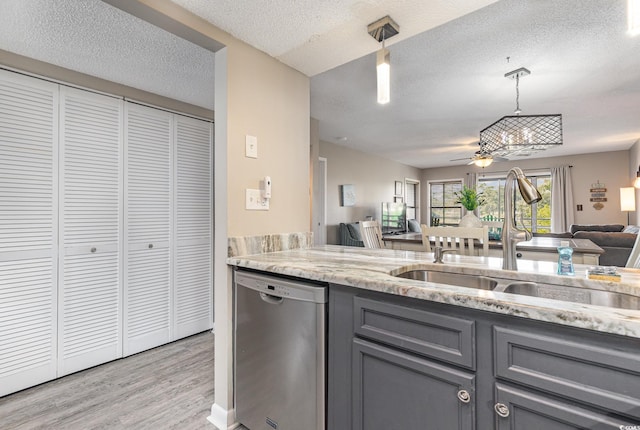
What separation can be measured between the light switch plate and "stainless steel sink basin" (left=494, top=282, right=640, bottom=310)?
4.75ft

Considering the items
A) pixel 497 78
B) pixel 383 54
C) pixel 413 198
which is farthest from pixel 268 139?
pixel 413 198

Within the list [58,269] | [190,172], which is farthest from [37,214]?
[190,172]

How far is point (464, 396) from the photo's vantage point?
0.93 m

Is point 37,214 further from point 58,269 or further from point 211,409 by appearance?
point 211,409

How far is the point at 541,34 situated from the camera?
211cm

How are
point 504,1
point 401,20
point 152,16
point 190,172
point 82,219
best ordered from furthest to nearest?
point 190,172
point 82,219
point 504,1
point 401,20
point 152,16

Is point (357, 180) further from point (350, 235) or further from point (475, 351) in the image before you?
point (475, 351)

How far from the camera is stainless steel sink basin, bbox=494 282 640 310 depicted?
1.07m

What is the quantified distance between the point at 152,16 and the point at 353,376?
1871 millimetres

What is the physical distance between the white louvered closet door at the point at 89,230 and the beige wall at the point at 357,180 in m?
3.32

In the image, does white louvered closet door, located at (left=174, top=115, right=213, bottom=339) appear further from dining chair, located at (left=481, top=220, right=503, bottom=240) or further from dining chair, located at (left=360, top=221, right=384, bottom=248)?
dining chair, located at (left=481, top=220, right=503, bottom=240)

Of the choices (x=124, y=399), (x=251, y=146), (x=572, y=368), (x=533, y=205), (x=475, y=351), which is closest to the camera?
(x=572, y=368)

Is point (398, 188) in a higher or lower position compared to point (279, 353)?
higher

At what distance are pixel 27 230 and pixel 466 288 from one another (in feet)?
8.84
